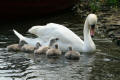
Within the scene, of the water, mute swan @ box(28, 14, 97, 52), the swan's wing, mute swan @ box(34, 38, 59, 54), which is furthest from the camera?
the swan's wing

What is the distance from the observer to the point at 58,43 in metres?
11.8

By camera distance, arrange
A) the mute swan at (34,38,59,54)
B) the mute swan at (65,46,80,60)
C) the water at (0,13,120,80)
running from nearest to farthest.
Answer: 1. the water at (0,13,120,80)
2. the mute swan at (65,46,80,60)
3. the mute swan at (34,38,59,54)

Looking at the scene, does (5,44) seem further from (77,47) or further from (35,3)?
(35,3)

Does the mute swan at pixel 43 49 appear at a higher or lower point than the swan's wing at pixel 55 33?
lower

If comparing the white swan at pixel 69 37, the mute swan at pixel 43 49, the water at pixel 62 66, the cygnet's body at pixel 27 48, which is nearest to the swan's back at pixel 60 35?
the white swan at pixel 69 37

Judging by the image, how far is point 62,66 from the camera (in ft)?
32.8

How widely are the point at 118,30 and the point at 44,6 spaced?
523cm

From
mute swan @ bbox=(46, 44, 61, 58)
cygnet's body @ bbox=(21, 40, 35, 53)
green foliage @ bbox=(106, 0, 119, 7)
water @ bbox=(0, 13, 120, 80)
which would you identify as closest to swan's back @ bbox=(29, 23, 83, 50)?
water @ bbox=(0, 13, 120, 80)

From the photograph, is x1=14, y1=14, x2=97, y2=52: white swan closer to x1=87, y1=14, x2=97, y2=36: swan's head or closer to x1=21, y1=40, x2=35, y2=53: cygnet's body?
x1=87, y1=14, x2=97, y2=36: swan's head

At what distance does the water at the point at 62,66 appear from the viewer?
9086mm

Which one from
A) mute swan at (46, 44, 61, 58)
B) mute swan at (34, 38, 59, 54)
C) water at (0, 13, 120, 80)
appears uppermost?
mute swan at (34, 38, 59, 54)

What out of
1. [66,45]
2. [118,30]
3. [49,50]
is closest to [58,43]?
[66,45]

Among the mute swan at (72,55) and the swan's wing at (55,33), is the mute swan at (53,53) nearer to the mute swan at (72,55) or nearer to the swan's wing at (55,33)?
the mute swan at (72,55)

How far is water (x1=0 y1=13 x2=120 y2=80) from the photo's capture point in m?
9.09
